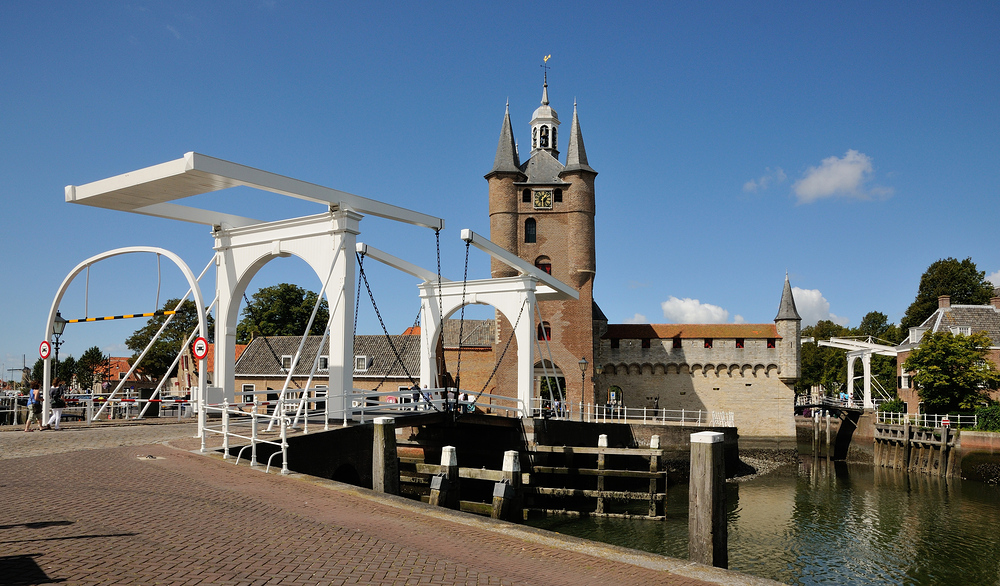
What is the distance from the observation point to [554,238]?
31.0m

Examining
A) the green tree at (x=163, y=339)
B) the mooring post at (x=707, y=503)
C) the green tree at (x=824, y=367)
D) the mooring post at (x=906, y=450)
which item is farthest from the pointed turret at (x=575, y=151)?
the green tree at (x=824, y=367)

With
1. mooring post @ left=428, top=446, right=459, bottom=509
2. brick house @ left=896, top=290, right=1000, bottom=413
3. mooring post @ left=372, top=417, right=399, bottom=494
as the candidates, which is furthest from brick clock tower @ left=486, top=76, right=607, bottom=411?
mooring post @ left=372, top=417, right=399, bottom=494

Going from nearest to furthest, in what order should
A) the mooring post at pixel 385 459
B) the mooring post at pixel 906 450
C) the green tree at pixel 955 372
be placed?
the mooring post at pixel 385 459 < the mooring post at pixel 906 450 < the green tree at pixel 955 372

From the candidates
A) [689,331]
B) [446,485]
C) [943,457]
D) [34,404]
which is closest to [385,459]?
[446,485]

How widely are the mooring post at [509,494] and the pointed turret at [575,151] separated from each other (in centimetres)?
2235

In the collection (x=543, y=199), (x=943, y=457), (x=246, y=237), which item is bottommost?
(x=943, y=457)

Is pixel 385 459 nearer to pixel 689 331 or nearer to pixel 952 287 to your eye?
pixel 689 331

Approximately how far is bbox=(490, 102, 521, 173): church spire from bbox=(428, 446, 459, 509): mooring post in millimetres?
22525

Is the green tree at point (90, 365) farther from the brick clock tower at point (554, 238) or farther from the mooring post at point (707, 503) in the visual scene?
the mooring post at point (707, 503)

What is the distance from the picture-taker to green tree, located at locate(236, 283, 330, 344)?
3891cm

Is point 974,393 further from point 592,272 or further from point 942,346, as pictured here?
point 592,272

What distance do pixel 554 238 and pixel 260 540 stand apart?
26757 millimetres

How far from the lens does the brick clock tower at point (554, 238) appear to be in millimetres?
29609

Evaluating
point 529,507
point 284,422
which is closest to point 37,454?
point 284,422
